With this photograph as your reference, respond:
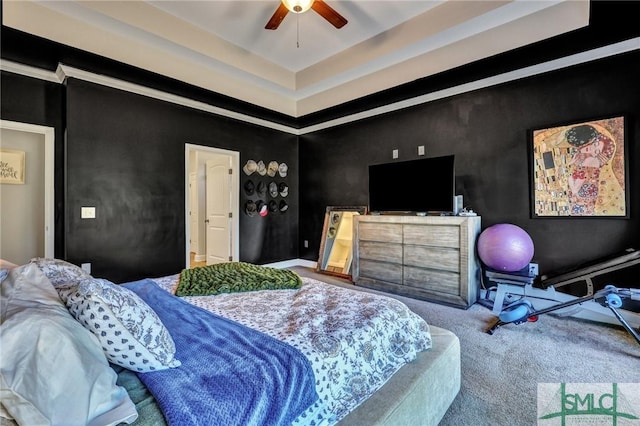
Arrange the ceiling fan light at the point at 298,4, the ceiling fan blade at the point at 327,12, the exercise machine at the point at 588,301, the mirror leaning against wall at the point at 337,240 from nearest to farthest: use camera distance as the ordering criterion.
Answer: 1. the exercise machine at the point at 588,301
2. the ceiling fan light at the point at 298,4
3. the ceiling fan blade at the point at 327,12
4. the mirror leaning against wall at the point at 337,240

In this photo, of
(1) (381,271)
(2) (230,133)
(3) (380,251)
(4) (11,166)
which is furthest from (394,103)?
(4) (11,166)

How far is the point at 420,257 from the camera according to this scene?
374cm

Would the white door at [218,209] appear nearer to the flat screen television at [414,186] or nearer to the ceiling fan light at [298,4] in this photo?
the flat screen television at [414,186]

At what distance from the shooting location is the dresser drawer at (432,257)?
347 cm

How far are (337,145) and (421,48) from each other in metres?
2.18

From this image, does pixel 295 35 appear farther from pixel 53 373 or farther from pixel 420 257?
pixel 53 373

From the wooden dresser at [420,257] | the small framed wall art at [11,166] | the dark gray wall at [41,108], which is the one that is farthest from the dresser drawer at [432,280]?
the small framed wall art at [11,166]

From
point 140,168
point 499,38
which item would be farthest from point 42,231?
point 499,38

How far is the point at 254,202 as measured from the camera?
5.25 m

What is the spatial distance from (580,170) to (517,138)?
736 mm

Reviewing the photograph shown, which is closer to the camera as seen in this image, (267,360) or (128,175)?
(267,360)

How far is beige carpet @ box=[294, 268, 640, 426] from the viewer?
1.74 m

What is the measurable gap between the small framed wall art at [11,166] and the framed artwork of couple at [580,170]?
6236mm

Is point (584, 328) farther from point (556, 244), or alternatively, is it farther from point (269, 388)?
point (269, 388)
